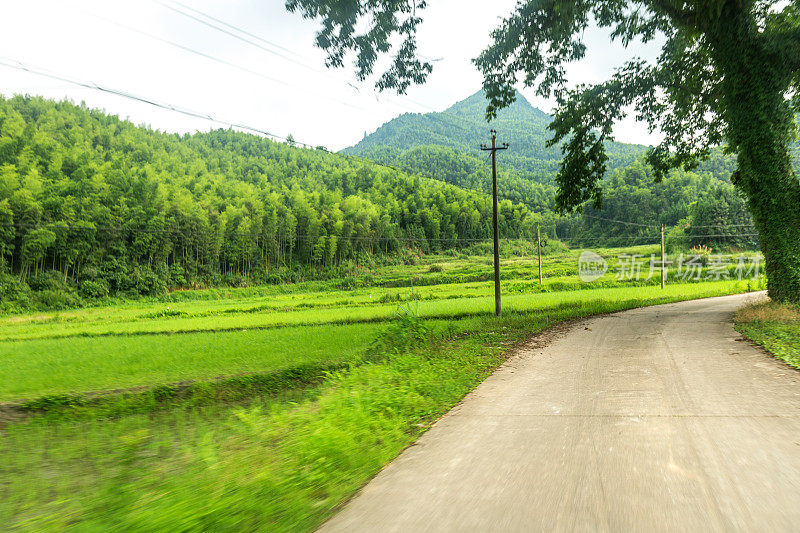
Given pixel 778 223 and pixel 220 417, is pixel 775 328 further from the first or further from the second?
pixel 220 417

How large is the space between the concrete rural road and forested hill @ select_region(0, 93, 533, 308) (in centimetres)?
3835

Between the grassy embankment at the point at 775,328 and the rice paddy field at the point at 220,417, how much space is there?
16.8 ft

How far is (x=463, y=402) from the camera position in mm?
5660

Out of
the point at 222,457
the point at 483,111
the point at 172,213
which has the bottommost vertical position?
the point at 222,457

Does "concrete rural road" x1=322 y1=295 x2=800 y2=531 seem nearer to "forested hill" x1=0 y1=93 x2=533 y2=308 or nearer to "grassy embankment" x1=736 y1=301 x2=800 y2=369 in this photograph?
"grassy embankment" x1=736 y1=301 x2=800 y2=369

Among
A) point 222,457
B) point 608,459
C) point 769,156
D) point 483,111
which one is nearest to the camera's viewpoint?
point 608,459

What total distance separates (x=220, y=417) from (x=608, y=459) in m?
6.22

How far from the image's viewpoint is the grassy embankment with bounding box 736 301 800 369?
728 cm

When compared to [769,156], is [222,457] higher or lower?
lower

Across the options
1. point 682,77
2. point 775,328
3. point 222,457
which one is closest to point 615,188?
point 682,77

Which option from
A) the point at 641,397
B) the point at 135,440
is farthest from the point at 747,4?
the point at 135,440

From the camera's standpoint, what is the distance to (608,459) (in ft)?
11.1

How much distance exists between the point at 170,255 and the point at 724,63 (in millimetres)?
62804

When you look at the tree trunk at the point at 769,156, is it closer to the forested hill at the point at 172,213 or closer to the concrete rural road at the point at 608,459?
the concrete rural road at the point at 608,459
